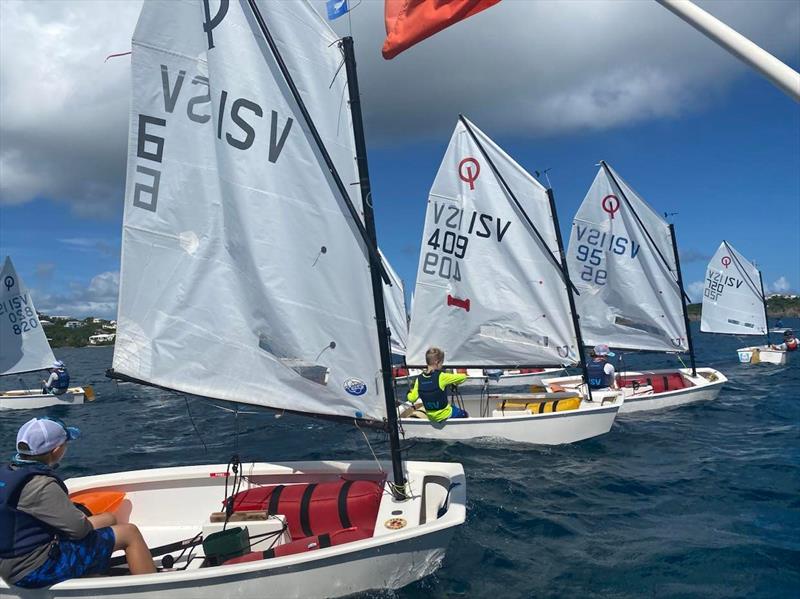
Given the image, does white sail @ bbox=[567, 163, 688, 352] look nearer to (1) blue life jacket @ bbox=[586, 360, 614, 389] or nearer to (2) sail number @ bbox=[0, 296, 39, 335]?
(1) blue life jacket @ bbox=[586, 360, 614, 389]

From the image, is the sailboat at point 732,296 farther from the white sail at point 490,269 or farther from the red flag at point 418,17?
the red flag at point 418,17

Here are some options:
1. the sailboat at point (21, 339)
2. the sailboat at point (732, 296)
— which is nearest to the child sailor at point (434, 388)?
the sailboat at point (21, 339)

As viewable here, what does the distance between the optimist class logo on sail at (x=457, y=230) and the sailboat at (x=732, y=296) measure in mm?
25882

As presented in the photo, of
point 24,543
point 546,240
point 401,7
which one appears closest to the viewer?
point 401,7

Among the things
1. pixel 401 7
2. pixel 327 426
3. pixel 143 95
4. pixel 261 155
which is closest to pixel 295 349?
pixel 261 155

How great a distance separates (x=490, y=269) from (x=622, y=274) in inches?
284

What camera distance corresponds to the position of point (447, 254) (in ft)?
52.2

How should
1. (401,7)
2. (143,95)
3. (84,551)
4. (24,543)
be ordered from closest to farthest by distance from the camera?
(401,7), (24,543), (84,551), (143,95)

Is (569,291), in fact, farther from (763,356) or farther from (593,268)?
(763,356)

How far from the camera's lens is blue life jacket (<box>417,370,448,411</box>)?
12.3 m

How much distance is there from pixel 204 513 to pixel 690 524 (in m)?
6.81

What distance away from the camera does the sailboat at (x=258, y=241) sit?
21.8ft

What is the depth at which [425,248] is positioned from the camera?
16.2 metres

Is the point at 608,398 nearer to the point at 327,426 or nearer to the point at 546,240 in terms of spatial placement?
the point at 546,240
